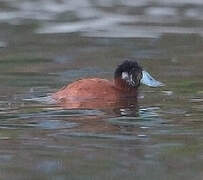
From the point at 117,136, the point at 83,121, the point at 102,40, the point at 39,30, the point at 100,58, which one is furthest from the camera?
the point at 39,30

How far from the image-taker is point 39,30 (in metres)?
17.2

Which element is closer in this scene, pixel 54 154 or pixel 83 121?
pixel 54 154

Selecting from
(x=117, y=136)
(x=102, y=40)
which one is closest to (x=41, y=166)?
(x=117, y=136)

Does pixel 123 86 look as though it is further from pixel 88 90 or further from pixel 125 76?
pixel 88 90

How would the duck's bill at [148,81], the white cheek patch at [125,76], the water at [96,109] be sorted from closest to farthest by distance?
the water at [96,109] < the white cheek patch at [125,76] < the duck's bill at [148,81]

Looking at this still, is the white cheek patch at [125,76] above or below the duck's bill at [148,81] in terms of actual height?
above

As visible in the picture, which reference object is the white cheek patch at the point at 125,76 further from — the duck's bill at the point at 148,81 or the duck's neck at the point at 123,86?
the duck's bill at the point at 148,81

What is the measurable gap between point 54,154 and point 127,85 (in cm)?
312

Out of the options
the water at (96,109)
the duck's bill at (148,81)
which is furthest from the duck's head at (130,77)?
the water at (96,109)

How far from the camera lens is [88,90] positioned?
37.1 feet

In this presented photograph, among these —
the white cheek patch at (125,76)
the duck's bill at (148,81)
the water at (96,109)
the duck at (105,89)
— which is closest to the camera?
the water at (96,109)

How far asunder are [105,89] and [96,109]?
64cm

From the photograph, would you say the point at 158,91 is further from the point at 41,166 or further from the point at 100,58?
the point at 41,166

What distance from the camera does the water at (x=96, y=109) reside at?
834 cm
